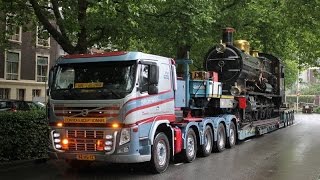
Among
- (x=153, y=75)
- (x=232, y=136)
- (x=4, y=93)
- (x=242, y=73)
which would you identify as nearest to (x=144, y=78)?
(x=153, y=75)

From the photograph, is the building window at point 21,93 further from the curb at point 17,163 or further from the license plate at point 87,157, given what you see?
the license plate at point 87,157

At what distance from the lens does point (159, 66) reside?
12125 mm

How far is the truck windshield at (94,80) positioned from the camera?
431 inches

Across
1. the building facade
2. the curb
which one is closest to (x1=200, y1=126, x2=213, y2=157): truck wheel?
the curb

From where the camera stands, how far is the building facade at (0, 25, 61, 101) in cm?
4044

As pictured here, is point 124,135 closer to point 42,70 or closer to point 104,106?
point 104,106

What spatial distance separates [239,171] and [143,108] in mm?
2979

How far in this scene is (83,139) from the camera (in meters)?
11.1

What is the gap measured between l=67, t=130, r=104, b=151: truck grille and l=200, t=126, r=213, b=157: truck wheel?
4850 mm

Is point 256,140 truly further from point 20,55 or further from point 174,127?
point 20,55

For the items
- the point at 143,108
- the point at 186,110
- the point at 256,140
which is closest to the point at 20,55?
the point at 256,140

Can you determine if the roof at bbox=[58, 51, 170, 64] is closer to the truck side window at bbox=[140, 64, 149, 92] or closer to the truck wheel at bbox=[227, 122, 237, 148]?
the truck side window at bbox=[140, 64, 149, 92]

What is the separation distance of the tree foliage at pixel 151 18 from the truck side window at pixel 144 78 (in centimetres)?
217

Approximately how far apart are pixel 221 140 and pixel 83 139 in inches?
273
